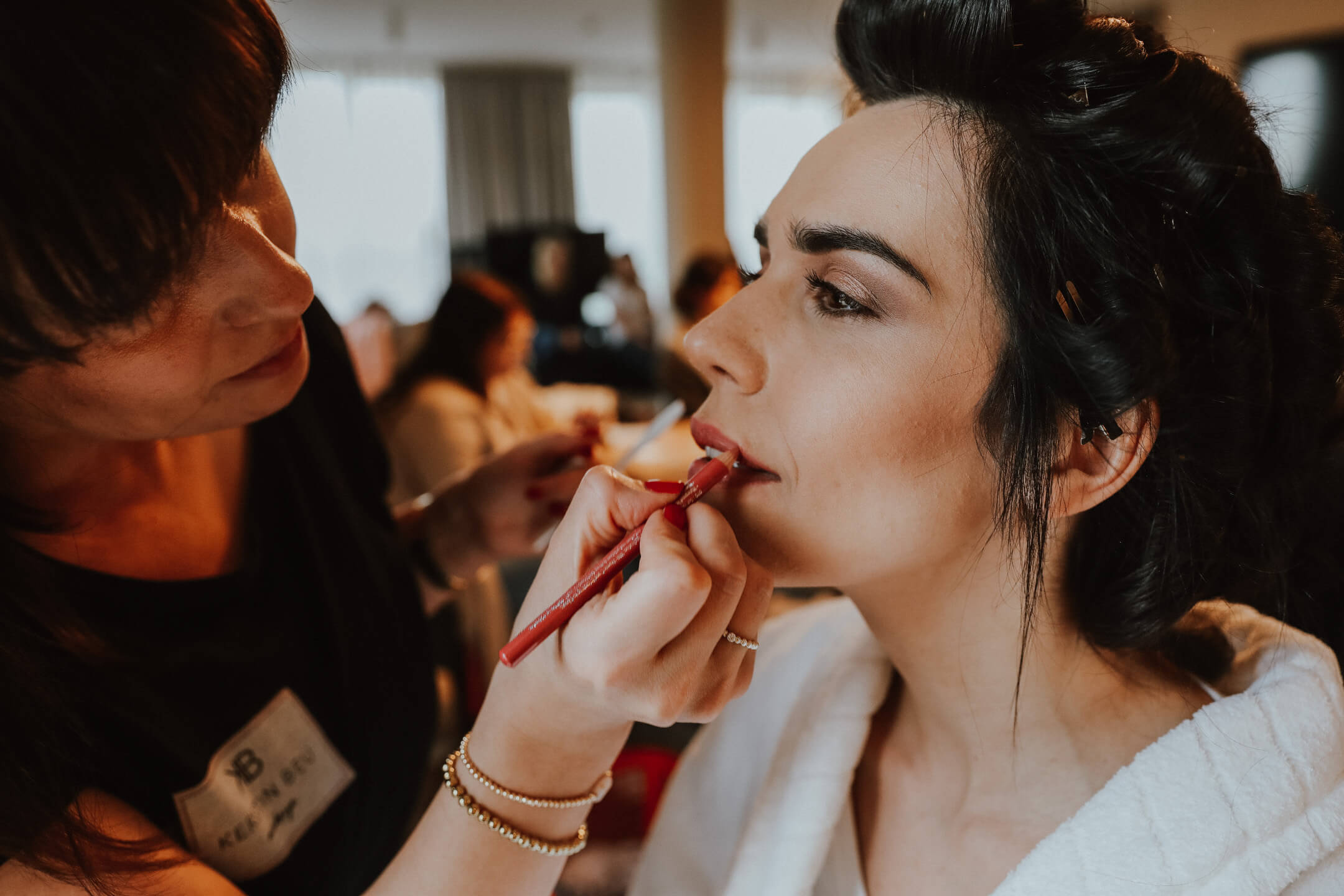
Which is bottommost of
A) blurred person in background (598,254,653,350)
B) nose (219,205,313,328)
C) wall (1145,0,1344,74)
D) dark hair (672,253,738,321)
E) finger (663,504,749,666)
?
blurred person in background (598,254,653,350)

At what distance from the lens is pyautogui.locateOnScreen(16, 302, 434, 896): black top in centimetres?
78

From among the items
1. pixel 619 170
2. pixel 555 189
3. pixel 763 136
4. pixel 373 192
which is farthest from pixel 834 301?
pixel 763 136

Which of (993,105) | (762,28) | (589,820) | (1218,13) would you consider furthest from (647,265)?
(993,105)

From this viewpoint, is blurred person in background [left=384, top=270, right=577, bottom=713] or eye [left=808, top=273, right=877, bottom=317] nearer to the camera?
eye [left=808, top=273, right=877, bottom=317]

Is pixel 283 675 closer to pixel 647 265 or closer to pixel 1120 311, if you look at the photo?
pixel 1120 311

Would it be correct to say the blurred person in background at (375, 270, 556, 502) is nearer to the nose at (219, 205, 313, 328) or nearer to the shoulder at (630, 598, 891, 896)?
the shoulder at (630, 598, 891, 896)

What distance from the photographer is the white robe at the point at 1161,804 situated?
0.73m

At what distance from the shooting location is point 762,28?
282 inches

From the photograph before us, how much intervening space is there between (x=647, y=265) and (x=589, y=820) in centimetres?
795

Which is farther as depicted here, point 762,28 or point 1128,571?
point 762,28

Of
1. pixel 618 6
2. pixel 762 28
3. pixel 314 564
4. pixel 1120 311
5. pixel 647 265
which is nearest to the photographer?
pixel 1120 311

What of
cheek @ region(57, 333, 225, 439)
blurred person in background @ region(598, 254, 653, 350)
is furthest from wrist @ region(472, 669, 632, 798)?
blurred person in background @ region(598, 254, 653, 350)

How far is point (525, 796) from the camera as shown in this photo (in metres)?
0.72

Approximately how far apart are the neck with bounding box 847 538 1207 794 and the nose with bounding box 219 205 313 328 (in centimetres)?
58
